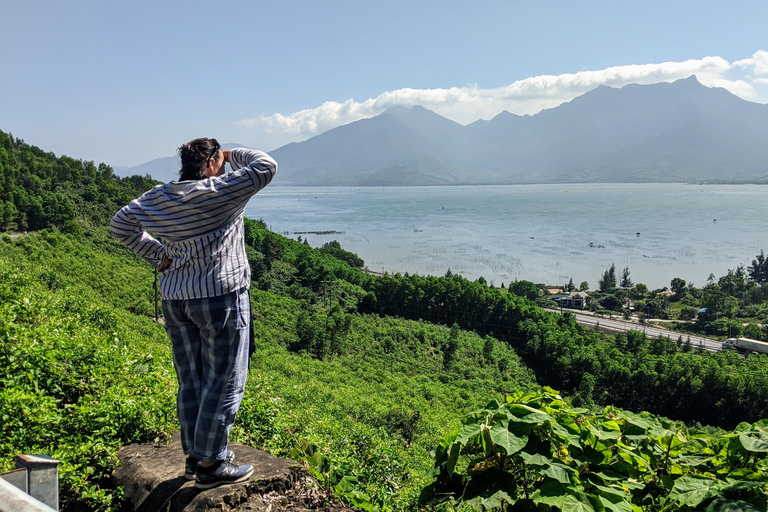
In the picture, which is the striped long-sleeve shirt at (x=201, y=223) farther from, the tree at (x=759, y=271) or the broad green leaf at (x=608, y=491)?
the tree at (x=759, y=271)

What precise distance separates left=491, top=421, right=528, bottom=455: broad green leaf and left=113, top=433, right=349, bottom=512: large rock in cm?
89

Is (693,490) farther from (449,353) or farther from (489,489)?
(449,353)

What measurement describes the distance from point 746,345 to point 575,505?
5668cm

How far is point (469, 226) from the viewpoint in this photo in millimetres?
104375

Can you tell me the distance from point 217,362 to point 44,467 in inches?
33.4

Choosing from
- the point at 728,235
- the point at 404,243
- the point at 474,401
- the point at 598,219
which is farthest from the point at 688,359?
the point at 598,219

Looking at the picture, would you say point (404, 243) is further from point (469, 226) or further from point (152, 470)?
point (152, 470)

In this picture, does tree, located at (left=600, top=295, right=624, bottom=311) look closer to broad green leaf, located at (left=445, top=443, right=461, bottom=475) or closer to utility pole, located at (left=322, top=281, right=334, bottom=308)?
utility pole, located at (left=322, top=281, right=334, bottom=308)

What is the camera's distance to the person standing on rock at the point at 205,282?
1.97 m

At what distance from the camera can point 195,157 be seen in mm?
2088

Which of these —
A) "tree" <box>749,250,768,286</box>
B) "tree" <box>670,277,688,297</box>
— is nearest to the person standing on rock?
"tree" <box>670,277,688,297</box>

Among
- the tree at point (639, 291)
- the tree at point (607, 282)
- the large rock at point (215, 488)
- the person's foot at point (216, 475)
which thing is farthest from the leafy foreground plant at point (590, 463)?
the tree at point (639, 291)

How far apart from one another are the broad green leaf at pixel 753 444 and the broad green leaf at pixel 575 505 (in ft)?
1.73

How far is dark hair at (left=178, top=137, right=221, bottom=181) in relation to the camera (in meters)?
2.08
